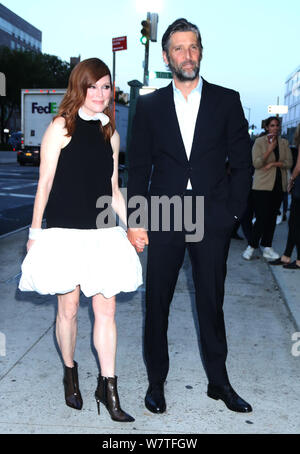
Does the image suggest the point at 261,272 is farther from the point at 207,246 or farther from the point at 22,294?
the point at 207,246

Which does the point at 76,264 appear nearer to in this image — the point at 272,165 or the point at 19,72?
the point at 272,165

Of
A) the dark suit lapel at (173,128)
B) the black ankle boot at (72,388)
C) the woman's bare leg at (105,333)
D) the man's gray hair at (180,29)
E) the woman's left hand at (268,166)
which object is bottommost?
the black ankle boot at (72,388)

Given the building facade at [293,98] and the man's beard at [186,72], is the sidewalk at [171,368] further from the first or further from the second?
the building facade at [293,98]

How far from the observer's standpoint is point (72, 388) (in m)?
3.27

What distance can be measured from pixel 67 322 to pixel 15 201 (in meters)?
11.3

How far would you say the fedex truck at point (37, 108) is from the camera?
25.2m

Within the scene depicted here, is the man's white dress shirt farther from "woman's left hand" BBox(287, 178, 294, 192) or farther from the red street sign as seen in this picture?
the red street sign

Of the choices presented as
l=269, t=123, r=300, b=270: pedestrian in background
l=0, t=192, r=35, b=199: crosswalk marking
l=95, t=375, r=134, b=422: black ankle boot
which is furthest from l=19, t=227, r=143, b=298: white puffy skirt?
l=0, t=192, r=35, b=199: crosswalk marking

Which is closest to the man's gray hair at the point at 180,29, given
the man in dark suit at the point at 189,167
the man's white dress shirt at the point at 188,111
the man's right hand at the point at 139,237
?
the man in dark suit at the point at 189,167

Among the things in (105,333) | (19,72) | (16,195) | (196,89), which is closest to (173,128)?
(196,89)
